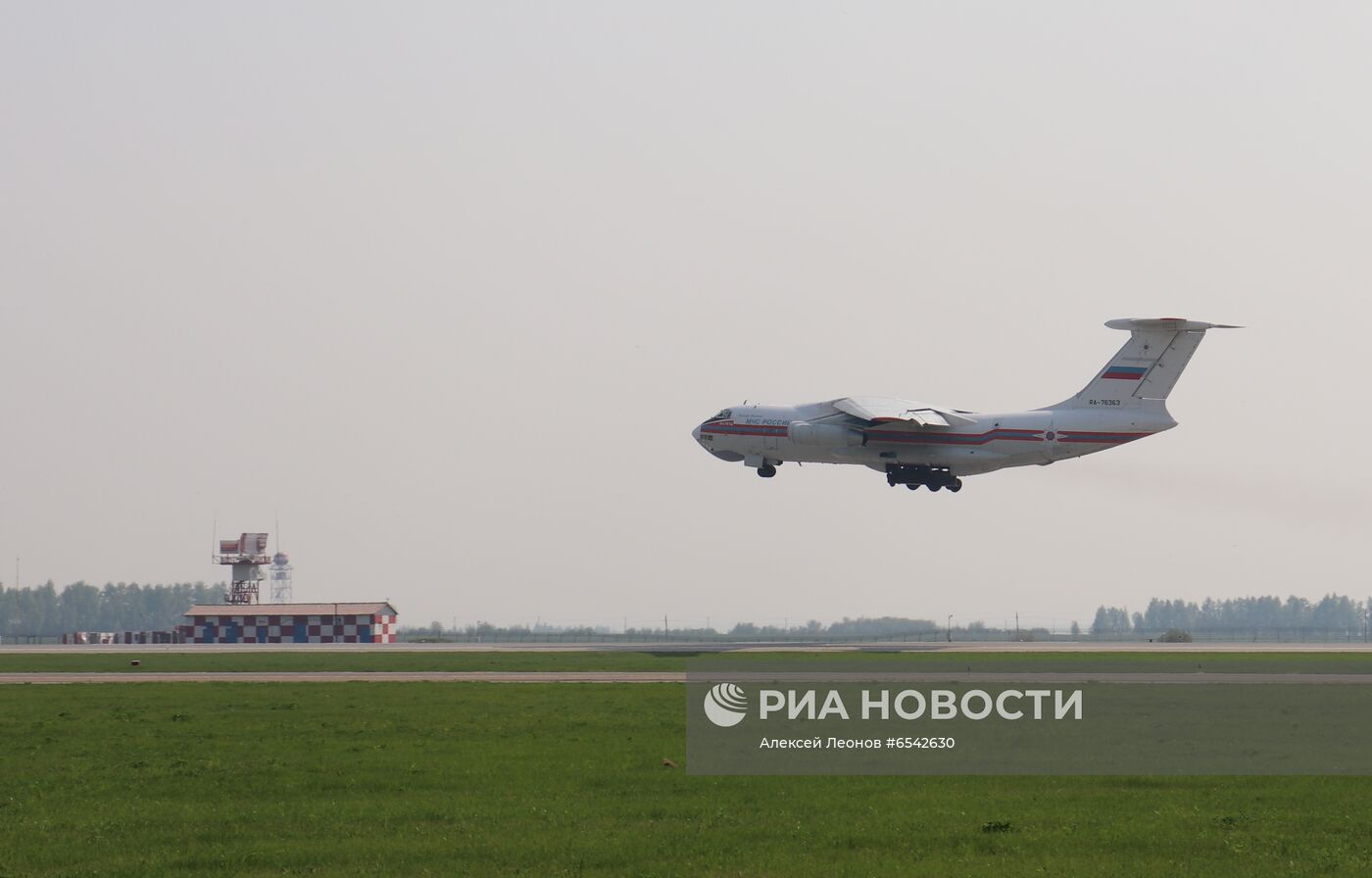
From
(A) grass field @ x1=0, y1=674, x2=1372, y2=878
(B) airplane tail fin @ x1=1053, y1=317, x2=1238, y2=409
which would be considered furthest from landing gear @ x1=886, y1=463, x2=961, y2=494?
(A) grass field @ x1=0, y1=674, x2=1372, y2=878

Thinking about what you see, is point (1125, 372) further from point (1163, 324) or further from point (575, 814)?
point (575, 814)

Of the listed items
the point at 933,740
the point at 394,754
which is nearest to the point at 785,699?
the point at 933,740

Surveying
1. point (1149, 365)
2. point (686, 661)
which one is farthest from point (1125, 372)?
point (686, 661)

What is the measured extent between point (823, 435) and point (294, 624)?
135 feet

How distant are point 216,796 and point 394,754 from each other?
449 cm

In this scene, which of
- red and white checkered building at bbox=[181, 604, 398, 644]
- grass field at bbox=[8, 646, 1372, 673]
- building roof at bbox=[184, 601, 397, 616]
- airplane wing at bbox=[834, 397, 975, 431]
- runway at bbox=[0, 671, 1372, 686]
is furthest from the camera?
building roof at bbox=[184, 601, 397, 616]

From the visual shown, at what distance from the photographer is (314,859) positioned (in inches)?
656

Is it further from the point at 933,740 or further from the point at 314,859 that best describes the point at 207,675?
the point at 314,859

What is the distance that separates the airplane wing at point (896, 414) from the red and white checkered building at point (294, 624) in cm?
3791

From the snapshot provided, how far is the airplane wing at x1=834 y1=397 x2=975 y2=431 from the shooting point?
67.8 m

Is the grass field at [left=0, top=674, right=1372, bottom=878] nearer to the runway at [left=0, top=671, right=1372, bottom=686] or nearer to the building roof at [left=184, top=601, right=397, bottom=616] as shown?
the runway at [left=0, top=671, right=1372, bottom=686]

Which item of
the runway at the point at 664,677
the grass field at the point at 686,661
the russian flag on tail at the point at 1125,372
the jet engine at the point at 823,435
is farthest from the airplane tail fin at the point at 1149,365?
the runway at the point at 664,677

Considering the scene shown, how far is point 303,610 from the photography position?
96000mm

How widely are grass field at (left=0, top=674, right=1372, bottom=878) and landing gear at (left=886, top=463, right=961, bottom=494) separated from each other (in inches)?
1793
